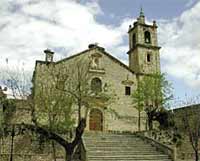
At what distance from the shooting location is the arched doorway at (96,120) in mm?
30125

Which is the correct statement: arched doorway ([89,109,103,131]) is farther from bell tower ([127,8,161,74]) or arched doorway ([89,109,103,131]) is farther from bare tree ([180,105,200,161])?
bare tree ([180,105,200,161])

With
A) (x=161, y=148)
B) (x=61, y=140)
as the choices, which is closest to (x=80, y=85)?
(x=61, y=140)

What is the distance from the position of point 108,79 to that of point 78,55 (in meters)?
3.90

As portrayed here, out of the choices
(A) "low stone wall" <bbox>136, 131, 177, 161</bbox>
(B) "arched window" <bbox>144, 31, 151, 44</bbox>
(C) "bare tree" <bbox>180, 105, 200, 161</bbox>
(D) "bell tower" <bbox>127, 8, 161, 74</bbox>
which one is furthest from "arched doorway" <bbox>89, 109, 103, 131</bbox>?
(B) "arched window" <bbox>144, 31, 151, 44</bbox>

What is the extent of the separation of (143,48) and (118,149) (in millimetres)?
16072

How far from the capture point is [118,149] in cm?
2033

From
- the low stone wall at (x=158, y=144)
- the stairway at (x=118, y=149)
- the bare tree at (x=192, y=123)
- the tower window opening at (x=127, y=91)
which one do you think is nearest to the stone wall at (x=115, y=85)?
the tower window opening at (x=127, y=91)

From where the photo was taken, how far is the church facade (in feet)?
99.2

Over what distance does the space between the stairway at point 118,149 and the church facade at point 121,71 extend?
262 inches

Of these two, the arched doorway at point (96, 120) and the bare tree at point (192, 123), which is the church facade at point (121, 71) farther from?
the bare tree at point (192, 123)

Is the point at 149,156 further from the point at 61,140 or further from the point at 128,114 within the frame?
the point at 128,114

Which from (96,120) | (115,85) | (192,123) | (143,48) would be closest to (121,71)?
(115,85)

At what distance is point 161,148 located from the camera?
20.7 metres

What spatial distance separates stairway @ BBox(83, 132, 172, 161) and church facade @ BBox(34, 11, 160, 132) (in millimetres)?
6654
